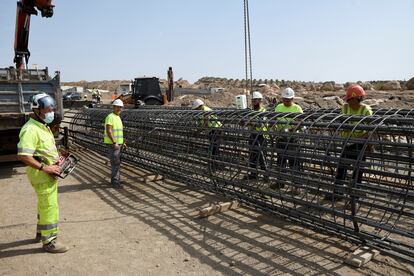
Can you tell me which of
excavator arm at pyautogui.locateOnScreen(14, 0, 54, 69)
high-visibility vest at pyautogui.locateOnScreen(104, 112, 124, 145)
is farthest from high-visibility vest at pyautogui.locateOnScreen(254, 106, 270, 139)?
excavator arm at pyautogui.locateOnScreen(14, 0, 54, 69)

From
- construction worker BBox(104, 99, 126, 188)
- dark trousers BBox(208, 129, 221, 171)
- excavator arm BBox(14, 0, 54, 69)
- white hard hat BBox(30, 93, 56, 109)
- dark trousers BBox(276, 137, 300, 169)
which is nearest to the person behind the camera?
white hard hat BBox(30, 93, 56, 109)

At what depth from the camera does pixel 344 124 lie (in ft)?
14.2

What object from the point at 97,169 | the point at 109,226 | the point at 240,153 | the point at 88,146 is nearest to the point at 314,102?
the point at 88,146

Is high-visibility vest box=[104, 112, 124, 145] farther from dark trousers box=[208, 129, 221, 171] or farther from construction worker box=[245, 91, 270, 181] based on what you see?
construction worker box=[245, 91, 270, 181]

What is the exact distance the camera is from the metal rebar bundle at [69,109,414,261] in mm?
3873

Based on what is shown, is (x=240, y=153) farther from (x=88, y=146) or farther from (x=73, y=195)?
(x=88, y=146)

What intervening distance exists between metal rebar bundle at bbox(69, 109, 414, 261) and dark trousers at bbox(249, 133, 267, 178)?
15mm

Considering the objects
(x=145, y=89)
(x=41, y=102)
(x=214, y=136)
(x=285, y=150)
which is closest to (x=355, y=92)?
(x=285, y=150)

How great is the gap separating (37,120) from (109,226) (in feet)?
6.31

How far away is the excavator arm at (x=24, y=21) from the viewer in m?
10.4

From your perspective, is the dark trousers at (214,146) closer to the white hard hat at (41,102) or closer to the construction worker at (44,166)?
the construction worker at (44,166)

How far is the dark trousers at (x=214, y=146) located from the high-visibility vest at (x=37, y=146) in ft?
8.51

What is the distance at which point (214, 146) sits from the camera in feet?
20.0

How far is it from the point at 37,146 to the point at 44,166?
28cm
